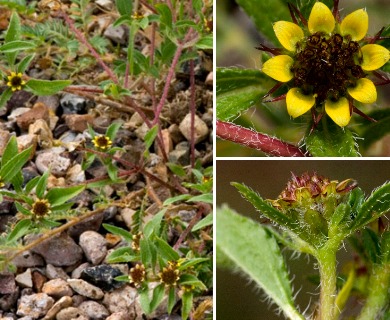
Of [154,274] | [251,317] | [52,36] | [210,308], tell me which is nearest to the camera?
[251,317]

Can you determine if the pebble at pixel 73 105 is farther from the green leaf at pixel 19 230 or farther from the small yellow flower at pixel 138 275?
the small yellow flower at pixel 138 275

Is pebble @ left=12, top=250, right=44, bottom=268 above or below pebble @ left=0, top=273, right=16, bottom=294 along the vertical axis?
above

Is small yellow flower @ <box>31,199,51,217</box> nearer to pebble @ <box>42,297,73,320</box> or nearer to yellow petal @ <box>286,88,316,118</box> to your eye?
pebble @ <box>42,297,73,320</box>

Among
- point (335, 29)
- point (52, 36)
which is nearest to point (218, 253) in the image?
point (335, 29)

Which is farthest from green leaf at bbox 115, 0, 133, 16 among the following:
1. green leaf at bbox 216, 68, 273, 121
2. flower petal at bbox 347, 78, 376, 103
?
flower petal at bbox 347, 78, 376, 103

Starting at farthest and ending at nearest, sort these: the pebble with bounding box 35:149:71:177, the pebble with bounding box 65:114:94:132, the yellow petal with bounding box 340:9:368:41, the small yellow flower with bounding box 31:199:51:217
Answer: the pebble with bounding box 65:114:94:132 < the pebble with bounding box 35:149:71:177 < the small yellow flower with bounding box 31:199:51:217 < the yellow petal with bounding box 340:9:368:41

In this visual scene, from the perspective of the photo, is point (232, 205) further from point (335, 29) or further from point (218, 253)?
point (335, 29)
